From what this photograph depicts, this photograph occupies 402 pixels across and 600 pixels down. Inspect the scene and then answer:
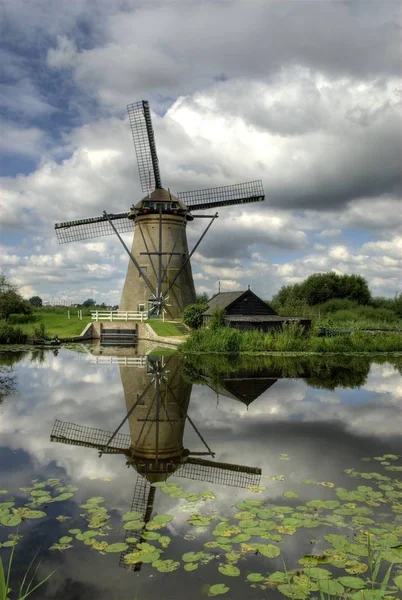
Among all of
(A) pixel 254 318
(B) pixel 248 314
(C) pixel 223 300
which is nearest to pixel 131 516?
(A) pixel 254 318

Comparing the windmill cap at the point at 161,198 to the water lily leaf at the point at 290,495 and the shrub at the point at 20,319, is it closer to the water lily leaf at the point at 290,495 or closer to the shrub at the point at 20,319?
the shrub at the point at 20,319

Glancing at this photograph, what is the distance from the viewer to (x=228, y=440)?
7859 millimetres

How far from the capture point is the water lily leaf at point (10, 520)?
483cm

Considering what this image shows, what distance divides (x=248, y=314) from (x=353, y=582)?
2338cm

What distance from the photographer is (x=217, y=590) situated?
3.70 m

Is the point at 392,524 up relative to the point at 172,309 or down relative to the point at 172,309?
down

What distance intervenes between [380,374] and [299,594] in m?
13.4

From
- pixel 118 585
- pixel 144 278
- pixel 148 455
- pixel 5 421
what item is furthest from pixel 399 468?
pixel 144 278

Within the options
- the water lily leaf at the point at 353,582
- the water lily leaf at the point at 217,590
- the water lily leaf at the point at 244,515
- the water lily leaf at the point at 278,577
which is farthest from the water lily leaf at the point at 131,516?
the water lily leaf at the point at 353,582

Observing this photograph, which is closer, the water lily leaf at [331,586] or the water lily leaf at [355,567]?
the water lily leaf at [331,586]

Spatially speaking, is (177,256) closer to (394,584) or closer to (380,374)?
(380,374)

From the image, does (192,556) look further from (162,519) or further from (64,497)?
(64,497)

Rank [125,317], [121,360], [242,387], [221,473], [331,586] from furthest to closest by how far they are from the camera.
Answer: [125,317] < [121,360] < [242,387] < [221,473] < [331,586]

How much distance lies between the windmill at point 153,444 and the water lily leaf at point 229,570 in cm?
71
